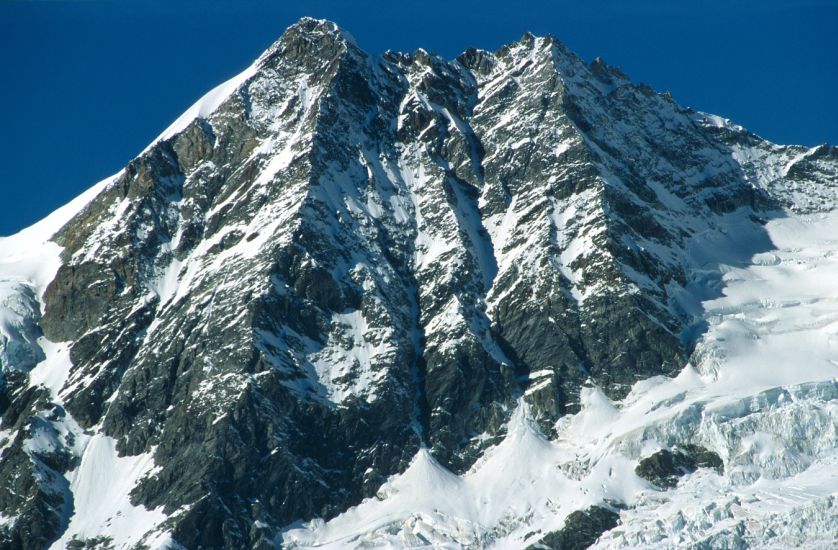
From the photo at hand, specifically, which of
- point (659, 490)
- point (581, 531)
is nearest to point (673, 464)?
point (659, 490)

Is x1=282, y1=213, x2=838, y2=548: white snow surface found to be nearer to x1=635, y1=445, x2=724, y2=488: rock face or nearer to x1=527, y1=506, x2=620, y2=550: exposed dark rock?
x1=635, y1=445, x2=724, y2=488: rock face

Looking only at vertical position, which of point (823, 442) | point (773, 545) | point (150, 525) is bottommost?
point (773, 545)

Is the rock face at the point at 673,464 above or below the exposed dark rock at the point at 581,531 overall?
above

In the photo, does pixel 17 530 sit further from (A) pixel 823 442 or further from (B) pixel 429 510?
(A) pixel 823 442

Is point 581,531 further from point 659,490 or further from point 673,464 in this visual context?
point 673,464

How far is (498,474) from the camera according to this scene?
197 m

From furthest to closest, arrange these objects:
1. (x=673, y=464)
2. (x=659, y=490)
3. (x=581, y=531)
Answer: (x=673, y=464) < (x=659, y=490) < (x=581, y=531)

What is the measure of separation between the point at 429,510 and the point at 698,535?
37997 millimetres

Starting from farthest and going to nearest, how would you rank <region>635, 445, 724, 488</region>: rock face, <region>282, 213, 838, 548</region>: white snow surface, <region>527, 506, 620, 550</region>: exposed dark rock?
<region>635, 445, 724, 488</region>: rock face → <region>527, 506, 620, 550</region>: exposed dark rock → <region>282, 213, 838, 548</region>: white snow surface

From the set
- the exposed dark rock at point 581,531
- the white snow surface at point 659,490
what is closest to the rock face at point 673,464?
the white snow surface at point 659,490

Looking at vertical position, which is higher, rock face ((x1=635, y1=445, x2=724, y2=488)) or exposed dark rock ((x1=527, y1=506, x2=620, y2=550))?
rock face ((x1=635, y1=445, x2=724, y2=488))

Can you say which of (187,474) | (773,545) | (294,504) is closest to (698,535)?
(773,545)

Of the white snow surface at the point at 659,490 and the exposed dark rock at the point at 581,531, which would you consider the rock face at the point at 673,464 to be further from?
the exposed dark rock at the point at 581,531

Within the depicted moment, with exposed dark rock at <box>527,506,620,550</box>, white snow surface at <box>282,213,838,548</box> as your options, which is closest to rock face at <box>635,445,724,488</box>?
white snow surface at <box>282,213,838,548</box>
